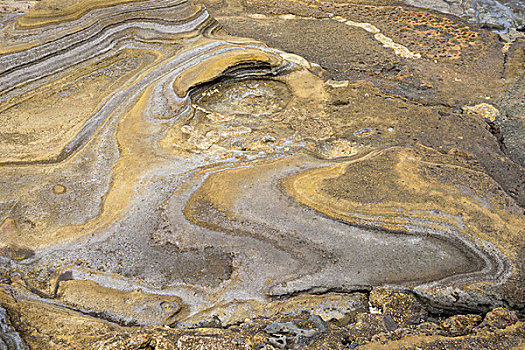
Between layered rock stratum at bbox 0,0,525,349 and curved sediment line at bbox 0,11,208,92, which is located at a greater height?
curved sediment line at bbox 0,11,208,92

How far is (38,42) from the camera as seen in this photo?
19.4 ft

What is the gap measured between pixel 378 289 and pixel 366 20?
588cm

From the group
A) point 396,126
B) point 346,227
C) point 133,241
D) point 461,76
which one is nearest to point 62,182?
point 133,241

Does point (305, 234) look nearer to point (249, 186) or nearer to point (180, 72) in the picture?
point (249, 186)

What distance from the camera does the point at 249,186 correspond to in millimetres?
4320

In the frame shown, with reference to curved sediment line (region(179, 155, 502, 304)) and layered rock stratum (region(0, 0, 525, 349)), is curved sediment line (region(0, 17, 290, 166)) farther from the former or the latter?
curved sediment line (region(179, 155, 502, 304))

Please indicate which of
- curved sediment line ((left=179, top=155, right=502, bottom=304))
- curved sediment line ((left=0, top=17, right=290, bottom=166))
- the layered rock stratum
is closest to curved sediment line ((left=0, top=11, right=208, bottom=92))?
the layered rock stratum

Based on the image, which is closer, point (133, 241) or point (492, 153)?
point (133, 241)

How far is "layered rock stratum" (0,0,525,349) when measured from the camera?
3.32 m

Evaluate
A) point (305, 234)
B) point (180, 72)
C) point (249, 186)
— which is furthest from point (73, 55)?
point (305, 234)

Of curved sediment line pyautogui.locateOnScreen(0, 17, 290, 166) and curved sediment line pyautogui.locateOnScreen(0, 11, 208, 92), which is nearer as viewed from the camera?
curved sediment line pyautogui.locateOnScreen(0, 17, 290, 166)

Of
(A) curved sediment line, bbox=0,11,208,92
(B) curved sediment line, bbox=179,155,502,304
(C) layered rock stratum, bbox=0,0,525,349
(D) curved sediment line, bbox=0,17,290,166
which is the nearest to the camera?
(C) layered rock stratum, bbox=0,0,525,349

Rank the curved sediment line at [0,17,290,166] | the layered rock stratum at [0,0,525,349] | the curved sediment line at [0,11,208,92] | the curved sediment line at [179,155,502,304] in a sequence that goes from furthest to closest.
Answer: the curved sediment line at [0,11,208,92] → the curved sediment line at [0,17,290,166] → the curved sediment line at [179,155,502,304] → the layered rock stratum at [0,0,525,349]

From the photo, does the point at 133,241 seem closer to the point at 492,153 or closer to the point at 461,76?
the point at 492,153
